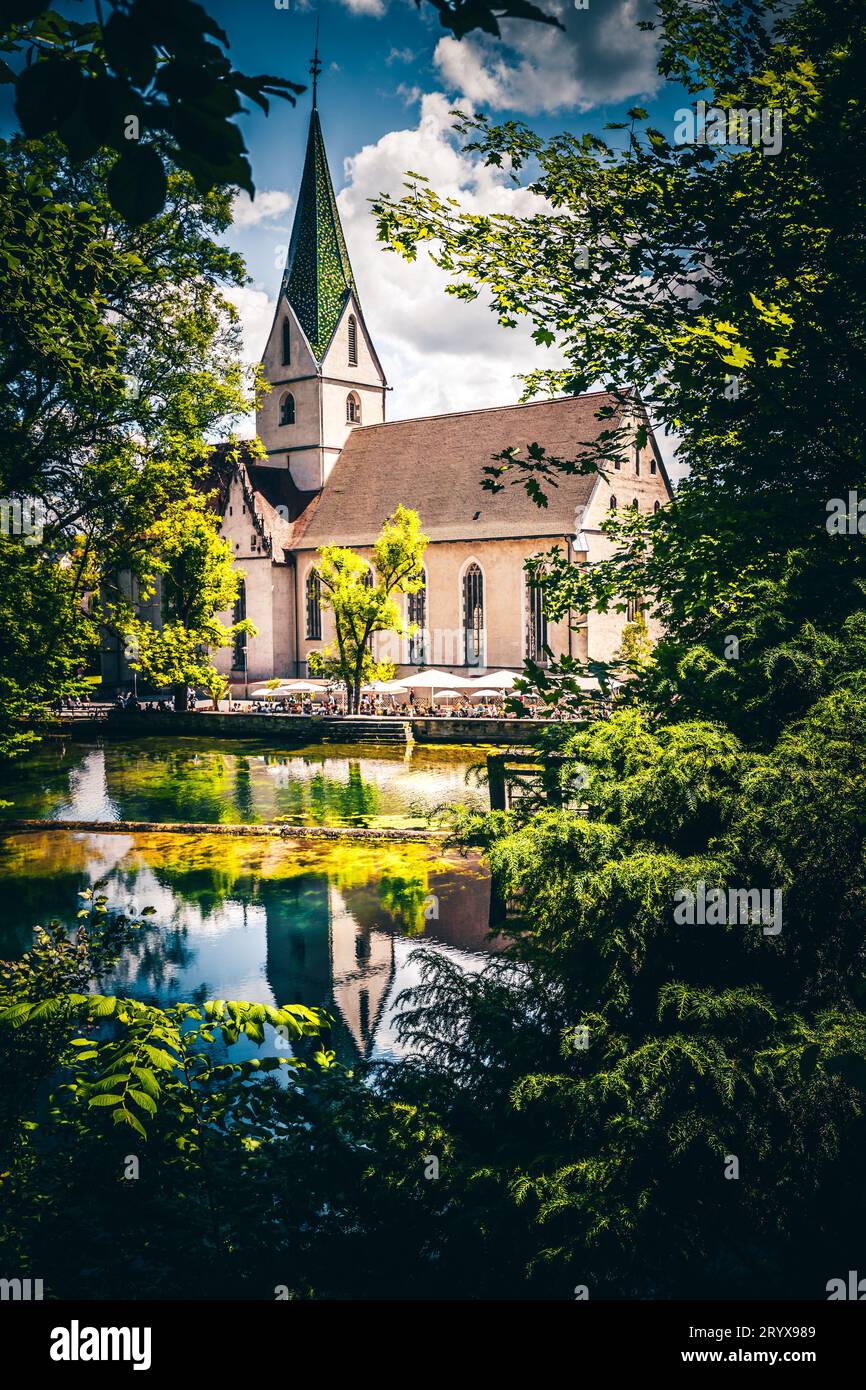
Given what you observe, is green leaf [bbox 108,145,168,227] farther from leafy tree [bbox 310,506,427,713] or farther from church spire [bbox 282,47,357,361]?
church spire [bbox 282,47,357,361]

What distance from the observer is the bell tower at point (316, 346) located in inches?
2345

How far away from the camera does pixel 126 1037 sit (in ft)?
17.0

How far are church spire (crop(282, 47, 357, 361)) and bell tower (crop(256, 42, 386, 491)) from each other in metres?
0.06

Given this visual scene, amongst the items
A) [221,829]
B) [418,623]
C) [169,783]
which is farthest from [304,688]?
[221,829]

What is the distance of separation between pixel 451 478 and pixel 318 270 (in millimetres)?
17541

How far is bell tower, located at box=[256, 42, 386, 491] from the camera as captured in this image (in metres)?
59.6

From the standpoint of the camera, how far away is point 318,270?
59.6 meters

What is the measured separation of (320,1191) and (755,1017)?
90.2 inches

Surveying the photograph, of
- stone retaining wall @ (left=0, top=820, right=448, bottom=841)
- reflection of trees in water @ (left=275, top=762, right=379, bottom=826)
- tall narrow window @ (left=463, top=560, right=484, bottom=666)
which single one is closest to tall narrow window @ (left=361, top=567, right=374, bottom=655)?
tall narrow window @ (left=463, top=560, right=484, bottom=666)

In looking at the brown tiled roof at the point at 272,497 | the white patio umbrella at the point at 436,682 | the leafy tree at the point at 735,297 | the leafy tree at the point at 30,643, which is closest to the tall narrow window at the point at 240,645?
the brown tiled roof at the point at 272,497

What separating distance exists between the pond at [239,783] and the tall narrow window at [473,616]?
14.3m

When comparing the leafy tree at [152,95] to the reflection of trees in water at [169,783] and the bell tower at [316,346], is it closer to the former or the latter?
the reflection of trees in water at [169,783]
